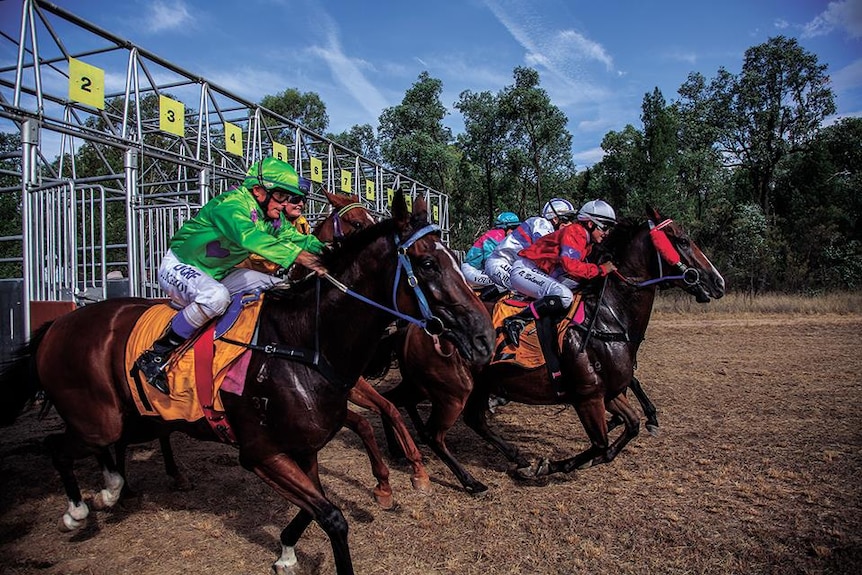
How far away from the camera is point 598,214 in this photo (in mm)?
6301

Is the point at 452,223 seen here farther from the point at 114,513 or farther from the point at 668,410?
the point at 114,513

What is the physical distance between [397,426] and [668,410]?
172 inches

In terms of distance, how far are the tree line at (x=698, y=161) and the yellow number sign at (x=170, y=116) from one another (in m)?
19.1

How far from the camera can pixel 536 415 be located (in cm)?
809

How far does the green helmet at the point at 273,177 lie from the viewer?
397 cm

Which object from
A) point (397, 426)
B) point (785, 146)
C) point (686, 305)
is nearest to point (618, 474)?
point (397, 426)

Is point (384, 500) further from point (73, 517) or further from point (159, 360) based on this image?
point (73, 517)

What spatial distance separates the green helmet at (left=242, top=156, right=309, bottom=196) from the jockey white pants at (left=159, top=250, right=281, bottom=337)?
0.69 meters

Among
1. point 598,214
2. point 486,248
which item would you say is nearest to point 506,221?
point 486,248

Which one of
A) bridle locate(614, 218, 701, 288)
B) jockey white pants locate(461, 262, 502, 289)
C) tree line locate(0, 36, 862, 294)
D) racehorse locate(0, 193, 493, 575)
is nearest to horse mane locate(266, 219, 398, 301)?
racehorse locate(0, 193, 493, 575)

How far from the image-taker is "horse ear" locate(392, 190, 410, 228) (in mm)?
3234

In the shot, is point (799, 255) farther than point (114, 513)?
Yes

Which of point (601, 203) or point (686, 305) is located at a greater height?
point (601, 203)

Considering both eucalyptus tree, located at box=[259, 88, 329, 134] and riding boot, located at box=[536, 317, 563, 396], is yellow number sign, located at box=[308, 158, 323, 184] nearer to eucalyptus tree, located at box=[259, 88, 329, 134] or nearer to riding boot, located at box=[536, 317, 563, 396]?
riding boot, located at box=[536, 317, 563, 396]
